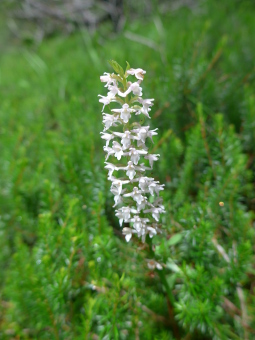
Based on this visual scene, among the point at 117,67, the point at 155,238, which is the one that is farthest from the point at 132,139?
the point at 155,238

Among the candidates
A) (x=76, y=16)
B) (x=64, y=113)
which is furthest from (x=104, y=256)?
(x=76, y=16)

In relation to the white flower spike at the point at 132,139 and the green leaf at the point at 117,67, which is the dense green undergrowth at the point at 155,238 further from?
the green leaf at the point at 117,67

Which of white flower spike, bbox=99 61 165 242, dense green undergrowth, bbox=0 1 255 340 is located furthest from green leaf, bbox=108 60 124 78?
dense green undergrowth, bbox=0 1 255 340

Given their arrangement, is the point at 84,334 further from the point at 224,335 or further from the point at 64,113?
the point at 64,113

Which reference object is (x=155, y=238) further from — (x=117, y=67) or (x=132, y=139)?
(x=117, y=67)

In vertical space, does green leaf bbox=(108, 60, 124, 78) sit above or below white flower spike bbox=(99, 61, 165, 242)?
above

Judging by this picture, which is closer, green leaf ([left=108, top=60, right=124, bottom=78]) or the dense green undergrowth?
green leaf ([left=108, top=60, right=124, bottom=78])

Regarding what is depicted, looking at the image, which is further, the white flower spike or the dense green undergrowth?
the dense green undergrowth

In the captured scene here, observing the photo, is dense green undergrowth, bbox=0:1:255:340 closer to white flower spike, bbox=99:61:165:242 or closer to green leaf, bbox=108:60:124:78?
white flower spike, bbox=99:61:165:242

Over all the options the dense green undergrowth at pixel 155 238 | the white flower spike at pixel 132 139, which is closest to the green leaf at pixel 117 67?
the white flower spike at pixel 132 139
